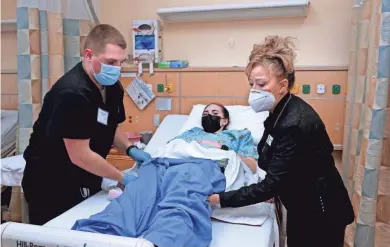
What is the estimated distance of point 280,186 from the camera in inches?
52.2

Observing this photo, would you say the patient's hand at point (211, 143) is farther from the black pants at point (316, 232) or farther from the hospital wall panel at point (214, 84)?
the black pants at point (316, 232)

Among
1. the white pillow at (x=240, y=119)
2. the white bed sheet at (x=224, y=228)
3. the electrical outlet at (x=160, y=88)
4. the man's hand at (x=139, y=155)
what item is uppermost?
the electrical outlet at (x=160, y=88)

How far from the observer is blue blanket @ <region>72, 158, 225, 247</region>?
1231mm

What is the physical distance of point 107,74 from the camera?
1626 millimetres

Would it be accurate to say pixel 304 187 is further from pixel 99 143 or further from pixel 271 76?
pixel 99 143

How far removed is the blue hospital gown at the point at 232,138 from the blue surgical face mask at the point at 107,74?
78 cm

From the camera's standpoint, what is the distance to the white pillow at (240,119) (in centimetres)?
255

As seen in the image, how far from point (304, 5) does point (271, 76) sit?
5.01ft

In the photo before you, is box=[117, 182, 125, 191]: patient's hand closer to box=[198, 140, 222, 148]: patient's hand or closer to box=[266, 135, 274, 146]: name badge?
box=[198, 140, 222, 148]: patient's hand

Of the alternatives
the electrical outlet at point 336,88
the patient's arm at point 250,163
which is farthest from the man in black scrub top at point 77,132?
the electrical outlet at point 336,88

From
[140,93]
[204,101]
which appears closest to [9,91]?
[140,93]

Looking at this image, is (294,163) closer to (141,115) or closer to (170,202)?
(170,202)

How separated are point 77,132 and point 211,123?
1.17 meters

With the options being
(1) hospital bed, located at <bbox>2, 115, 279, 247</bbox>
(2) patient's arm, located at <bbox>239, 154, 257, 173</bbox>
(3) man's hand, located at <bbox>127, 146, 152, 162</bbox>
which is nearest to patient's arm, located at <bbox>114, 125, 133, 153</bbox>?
(3) man's hand, located at <bbox>127, 146, 152, 162</bbox>
